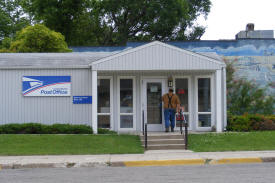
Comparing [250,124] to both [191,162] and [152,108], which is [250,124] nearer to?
[152,108]

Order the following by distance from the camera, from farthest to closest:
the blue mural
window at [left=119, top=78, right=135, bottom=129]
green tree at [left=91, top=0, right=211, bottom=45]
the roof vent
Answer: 1. green tree at [left=91, top=0, right=211, bottom=45]
2. the roof vent
3. the blue mural
4. window at [left=119, top=78, right=135, bottom=129]

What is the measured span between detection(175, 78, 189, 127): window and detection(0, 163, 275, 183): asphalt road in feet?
20.7

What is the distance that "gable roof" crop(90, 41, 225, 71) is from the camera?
1532cm

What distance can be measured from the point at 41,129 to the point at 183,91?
6.13 metres

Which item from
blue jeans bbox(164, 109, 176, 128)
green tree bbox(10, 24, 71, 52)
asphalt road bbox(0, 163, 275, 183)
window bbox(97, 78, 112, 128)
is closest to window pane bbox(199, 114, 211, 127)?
blue jeans bbox(164, 109, 176, 128)

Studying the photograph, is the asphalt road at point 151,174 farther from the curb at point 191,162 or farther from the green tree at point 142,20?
the green tree at point 142,20

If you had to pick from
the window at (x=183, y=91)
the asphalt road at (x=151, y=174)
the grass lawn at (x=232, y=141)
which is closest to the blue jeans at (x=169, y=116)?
the grass lawn at (x=232, y=141)

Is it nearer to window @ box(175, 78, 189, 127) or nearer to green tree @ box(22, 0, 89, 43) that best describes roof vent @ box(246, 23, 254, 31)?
window @ box(175, 78, 189, 127)

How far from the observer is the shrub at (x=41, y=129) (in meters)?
15.3

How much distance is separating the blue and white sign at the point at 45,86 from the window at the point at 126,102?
226 centimetres

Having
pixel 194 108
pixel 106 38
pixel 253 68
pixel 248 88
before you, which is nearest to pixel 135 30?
pixel 106 38

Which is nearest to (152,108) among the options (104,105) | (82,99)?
(104,105)

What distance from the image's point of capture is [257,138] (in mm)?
14094

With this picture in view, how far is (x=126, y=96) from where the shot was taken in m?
16.6
